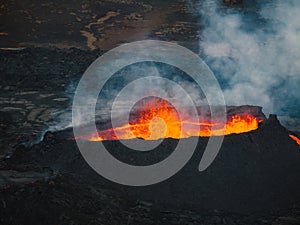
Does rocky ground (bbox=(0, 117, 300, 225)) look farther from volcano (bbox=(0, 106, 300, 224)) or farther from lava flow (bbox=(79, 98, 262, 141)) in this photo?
lava flow (bbox=(79, 98, 262, 141))

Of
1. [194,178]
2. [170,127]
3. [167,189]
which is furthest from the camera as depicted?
[170,127]

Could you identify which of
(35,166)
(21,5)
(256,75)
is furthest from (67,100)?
(21,5)

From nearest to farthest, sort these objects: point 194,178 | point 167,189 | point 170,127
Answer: point 167,189 < point 194,178 < point 170,127

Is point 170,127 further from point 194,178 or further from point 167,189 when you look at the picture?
point 167,189

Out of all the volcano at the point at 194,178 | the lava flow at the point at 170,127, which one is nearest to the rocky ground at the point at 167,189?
the volcano at the point at 194,178

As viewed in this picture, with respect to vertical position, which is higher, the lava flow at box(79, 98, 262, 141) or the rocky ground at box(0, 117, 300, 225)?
the lava flow at box(79, 98, 262, 141)

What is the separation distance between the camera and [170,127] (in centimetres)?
730

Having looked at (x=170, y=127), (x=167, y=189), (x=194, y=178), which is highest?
(x=170, y=127)

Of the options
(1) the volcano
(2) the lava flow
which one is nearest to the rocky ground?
(1) the volcano

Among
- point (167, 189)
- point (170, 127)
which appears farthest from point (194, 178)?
point (170, 127)

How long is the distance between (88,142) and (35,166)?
922 millimetres

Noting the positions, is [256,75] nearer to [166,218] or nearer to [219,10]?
[166,218]

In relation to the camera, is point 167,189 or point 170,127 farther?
point 170,127

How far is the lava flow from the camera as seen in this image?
7.04 metres
